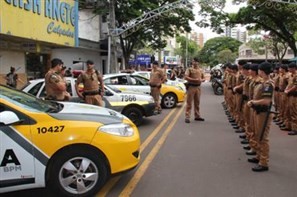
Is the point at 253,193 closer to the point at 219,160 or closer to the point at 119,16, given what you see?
the point at 219,160

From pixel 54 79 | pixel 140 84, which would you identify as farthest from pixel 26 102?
pixel 140 84

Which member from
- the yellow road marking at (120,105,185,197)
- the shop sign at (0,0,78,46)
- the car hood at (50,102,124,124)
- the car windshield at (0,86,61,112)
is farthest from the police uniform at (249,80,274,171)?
the shop sign at (0,0,78,46)

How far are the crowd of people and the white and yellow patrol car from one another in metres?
2.34

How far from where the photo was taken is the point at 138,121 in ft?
38.2

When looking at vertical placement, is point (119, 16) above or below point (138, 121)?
above

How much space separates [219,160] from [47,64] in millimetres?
16647

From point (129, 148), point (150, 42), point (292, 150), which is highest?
point (150, 42)

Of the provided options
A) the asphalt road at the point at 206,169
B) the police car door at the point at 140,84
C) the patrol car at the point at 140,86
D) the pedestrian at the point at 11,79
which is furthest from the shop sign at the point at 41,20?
the asphalt road at the point at 206,169

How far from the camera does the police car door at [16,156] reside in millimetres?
4996

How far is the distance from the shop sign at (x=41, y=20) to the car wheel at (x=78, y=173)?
32.6 ft

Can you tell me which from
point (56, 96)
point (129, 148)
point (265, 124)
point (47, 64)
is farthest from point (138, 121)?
point (47, 64)

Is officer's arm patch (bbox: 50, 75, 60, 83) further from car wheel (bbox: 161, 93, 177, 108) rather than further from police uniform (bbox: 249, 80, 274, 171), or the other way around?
car wheel (bbox: 161, 93, 177, 108)

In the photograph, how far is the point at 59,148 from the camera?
5191mm

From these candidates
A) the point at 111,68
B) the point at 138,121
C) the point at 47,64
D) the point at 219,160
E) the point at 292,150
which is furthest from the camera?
the point at 111,68
